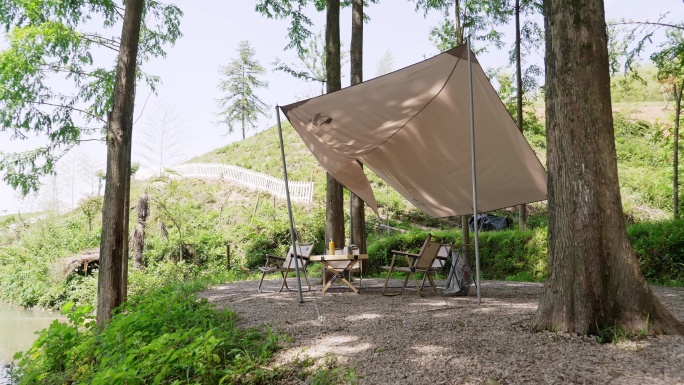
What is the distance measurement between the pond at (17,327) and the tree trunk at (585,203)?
630 centimetres

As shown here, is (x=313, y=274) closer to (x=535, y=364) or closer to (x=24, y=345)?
(x=24, y=345)

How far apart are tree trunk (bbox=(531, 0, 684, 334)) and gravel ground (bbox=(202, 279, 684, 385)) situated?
19cm

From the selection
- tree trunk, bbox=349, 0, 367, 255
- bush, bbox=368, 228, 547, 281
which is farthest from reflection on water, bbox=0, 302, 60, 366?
bush, bbox=368, 228, 547, 281

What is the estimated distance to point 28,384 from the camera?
433 cm

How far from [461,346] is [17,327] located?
33.2ft

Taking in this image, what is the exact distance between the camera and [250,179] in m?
19.4

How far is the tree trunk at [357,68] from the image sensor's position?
8359mm

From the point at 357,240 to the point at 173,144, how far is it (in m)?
14.8

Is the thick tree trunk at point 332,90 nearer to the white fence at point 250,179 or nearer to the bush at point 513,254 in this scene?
the bush at point 513,254

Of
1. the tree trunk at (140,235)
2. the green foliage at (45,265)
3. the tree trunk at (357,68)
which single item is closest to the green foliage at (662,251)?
the tree trunk at (357,68)

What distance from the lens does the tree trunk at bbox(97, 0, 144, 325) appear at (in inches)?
216

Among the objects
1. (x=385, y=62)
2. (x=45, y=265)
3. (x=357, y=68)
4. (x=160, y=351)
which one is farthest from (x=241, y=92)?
Result: (x=160, y=351)

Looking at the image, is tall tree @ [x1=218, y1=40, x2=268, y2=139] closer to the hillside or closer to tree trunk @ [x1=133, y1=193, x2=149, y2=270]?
the hillside

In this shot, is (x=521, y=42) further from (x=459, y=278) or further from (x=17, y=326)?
(x=17, y=326)
